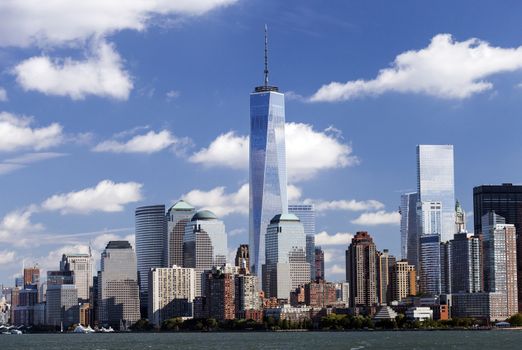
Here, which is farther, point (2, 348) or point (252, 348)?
point (2, 348)

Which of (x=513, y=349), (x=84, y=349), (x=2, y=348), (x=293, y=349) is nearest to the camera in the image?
(x=513, y=349)

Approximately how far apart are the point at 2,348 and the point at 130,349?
38.7m

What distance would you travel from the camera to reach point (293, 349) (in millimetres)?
164375

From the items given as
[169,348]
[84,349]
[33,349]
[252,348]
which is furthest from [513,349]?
[33,349]

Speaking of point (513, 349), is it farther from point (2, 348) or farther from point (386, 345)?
point (2, 348)

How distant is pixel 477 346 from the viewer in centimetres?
16725

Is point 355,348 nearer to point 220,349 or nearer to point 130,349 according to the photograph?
point 220,349

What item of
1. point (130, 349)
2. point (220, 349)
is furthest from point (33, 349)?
point (220, 349)

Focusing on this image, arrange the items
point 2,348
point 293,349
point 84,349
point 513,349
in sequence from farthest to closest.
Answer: point 2,348 < point 84,349 < point 293,349 < point 513,349

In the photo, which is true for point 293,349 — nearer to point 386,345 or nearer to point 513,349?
point 386,345

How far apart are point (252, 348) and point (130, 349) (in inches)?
728

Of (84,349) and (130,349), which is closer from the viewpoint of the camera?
(130,349)

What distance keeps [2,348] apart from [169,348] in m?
41.7

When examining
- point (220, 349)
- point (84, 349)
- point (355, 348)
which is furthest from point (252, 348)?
point (84, 349)
